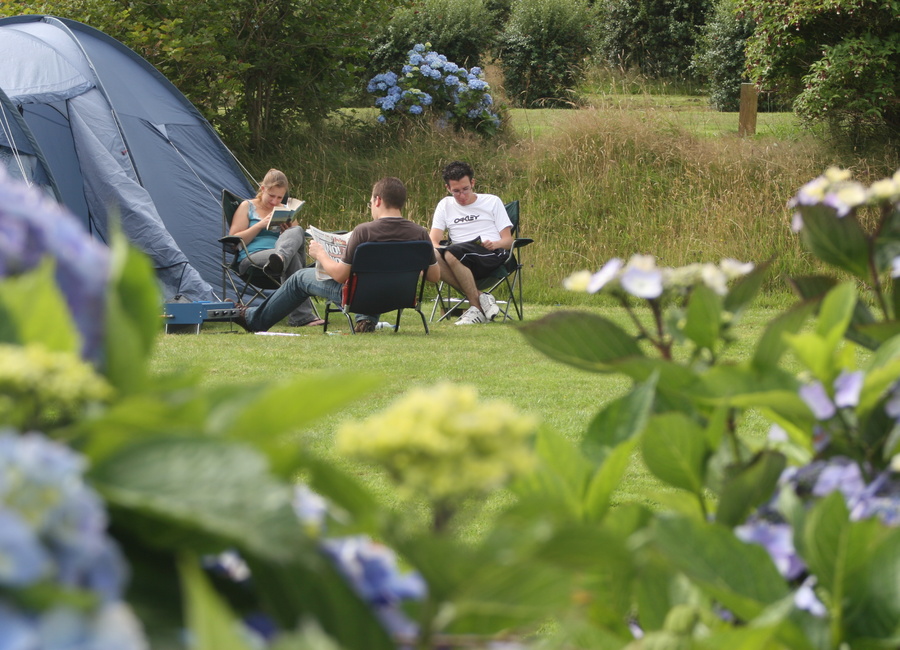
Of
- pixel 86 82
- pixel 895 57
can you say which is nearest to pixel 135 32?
pixel 86 82

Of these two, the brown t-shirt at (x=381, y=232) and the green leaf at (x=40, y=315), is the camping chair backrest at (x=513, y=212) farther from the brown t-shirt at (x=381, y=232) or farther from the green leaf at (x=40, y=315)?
the green leaf at (x=40, y=315)

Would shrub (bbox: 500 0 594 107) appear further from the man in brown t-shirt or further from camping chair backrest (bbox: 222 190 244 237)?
the man in brown t-shirt

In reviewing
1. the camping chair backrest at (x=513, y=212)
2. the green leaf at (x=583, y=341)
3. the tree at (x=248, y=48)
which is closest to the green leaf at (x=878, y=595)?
the green leaf at (x=583, y=341)

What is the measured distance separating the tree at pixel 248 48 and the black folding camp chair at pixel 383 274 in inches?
166

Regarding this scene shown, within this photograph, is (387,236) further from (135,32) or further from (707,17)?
(707,17)

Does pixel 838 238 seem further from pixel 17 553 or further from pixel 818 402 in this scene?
pixel 17 553

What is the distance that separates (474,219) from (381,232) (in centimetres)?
142

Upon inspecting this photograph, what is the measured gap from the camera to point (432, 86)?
11367 mm

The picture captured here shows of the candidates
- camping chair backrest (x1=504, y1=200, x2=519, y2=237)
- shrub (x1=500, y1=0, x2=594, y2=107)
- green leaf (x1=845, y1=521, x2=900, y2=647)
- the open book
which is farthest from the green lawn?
shrub (x1=500, y1=0, x2=594, y2=107)

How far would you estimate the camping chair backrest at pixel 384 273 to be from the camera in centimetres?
586

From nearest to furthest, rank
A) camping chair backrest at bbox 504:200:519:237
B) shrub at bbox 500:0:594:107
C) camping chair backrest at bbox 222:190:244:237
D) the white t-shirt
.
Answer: camping chair backrest at bbox 222:190:244:237 < the white t-shirt < camping chair backrest at bbox 504:200:519:237 < shrub at bbox 500:0:594:107

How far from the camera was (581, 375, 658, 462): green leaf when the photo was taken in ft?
2.11

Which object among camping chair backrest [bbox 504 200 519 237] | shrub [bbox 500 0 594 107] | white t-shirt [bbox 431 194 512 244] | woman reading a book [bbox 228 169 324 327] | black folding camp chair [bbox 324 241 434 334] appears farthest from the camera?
shrub [bbox 500 0 594 107]

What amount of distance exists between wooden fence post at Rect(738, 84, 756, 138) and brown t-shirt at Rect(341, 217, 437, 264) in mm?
6633
